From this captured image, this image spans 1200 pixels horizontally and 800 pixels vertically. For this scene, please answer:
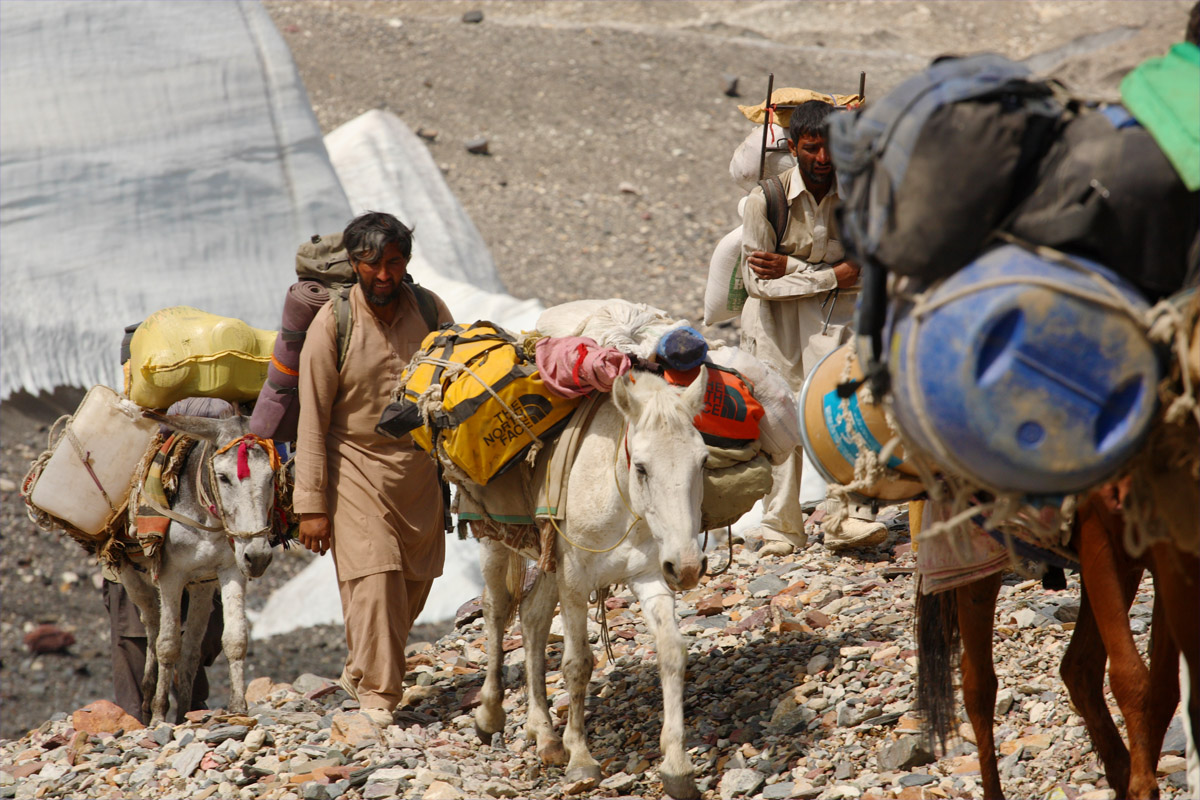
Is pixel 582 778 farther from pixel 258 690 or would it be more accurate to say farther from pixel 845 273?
pixel 258 690

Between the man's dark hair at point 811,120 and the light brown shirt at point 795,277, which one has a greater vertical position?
the man's dark hair at point 811,120

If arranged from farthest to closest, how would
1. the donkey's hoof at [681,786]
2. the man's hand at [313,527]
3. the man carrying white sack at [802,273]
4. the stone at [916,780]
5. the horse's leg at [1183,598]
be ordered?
the man carrying white sack at [802,273], the man's hand at [313,527], the donkey's hoof at [681,786], the stone at [916,780], the horse's leg at [1183,598]

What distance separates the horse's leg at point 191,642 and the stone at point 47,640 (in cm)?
699

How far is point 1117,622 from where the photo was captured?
3.87m

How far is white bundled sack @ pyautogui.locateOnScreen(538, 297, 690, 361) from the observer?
17.7ft

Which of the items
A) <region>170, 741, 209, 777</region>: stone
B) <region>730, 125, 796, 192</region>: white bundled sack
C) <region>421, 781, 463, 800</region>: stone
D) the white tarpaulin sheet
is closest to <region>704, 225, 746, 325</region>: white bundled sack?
<region>730, 125, 796, 192</region>: white bundled sack

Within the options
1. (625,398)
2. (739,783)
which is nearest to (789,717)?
(739,783)

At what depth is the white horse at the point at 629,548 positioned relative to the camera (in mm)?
4863

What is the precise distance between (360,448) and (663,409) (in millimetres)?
2040

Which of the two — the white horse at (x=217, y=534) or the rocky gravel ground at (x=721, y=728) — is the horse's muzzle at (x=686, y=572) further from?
the white horse at (x=217, y=534)

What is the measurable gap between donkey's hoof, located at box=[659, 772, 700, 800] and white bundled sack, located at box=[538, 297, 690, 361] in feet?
5.59

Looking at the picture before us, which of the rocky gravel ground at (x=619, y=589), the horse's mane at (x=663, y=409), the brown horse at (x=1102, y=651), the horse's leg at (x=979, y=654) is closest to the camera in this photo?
the brown horse at (x=1102, y=651)

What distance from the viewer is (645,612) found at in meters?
5.19

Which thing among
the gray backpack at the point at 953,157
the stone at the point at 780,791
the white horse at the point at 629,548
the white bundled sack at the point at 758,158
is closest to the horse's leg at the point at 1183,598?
the gray backpack at the point at 953,157
